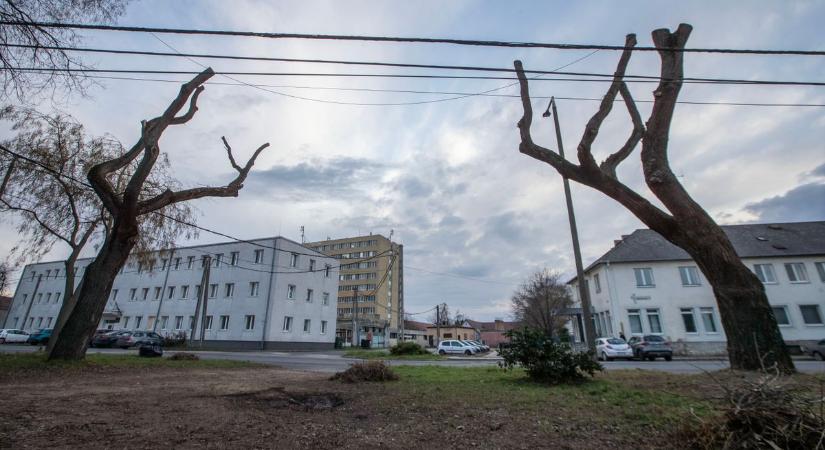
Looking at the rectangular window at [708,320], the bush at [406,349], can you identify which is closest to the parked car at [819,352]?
the rectangular window at [708,320]

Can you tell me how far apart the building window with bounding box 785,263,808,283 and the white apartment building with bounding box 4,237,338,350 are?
38690mm

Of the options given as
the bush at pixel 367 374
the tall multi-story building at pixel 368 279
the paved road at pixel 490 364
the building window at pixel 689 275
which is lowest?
the paved road at pixel 490 364

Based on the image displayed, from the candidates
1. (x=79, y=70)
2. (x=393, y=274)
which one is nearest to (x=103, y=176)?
(x=79, y=70)

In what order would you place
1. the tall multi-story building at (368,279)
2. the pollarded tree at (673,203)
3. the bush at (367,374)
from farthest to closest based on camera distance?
the tall multi-story building at (368,279) → the bush at (367,374) → the pollarded tree at (673,203)

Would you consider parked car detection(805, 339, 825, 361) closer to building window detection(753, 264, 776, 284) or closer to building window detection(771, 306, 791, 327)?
building window detection(771, 306, 791, 327)

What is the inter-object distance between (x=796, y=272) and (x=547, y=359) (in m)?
33.0

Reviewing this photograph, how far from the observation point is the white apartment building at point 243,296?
34.5m

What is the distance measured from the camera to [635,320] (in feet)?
95.7

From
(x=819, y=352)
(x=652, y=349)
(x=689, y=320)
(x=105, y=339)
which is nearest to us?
(x=652, y=349)

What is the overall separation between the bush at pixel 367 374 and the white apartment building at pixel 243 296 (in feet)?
90.0

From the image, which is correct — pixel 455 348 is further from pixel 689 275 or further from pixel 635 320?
pixel 689 275

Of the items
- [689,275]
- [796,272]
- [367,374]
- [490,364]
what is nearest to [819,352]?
[689,275]

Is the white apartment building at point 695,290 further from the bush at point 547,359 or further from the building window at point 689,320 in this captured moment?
the bush at point 547,359

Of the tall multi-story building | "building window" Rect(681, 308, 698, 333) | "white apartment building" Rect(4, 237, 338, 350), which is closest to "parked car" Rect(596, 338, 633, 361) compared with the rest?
"building window" Rect(681, 308, 698, 333)
